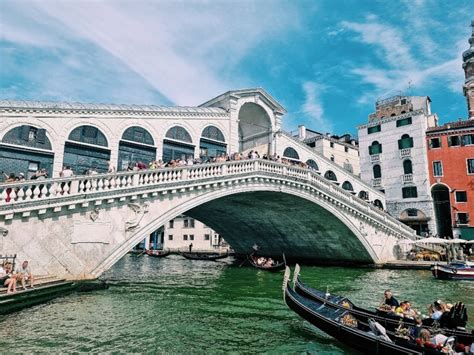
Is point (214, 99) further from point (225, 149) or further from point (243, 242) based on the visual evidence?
point (243, 242)

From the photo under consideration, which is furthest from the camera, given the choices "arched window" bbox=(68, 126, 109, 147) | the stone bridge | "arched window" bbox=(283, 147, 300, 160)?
"arched window" bbox=(283, 147, 300, 160)

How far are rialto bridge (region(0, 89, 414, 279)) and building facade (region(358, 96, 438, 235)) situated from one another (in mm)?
1811

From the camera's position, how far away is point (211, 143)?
18672 millimetres

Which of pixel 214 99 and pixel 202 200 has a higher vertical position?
pixel 214 99

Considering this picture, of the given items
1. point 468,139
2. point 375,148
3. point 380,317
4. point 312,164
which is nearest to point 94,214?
point 380,317

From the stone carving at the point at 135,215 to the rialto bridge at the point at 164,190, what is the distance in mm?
32

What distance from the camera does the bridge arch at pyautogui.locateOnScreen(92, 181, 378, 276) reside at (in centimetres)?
1296

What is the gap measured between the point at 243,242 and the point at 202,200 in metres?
13.5

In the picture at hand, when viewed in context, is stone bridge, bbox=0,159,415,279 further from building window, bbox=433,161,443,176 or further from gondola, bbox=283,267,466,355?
building window, bbox=433,161,443,176

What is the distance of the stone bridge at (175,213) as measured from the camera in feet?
30.2

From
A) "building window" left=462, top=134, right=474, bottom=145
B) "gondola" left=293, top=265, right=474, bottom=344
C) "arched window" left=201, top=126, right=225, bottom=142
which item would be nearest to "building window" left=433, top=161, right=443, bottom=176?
"building window" left=462, top=134, right=474, bottom=145

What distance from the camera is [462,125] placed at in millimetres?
23547

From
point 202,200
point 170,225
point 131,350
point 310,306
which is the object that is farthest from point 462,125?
point 170,225

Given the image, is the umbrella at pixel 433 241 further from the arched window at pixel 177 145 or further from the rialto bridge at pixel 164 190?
the arched window at pixel 177 145
